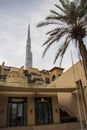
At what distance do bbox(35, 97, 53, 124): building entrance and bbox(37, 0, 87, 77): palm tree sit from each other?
7.23 metres

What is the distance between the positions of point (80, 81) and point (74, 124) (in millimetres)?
4844

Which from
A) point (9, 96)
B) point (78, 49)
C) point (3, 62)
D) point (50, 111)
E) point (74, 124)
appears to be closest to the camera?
point (78, 49)

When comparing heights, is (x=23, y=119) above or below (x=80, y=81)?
below

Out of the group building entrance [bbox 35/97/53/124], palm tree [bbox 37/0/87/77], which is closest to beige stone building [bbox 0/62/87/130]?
building entrance [bbox 35/97/53/124]

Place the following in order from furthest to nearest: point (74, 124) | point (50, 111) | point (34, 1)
Result: point (50, 111) < point (74, 124) < point (34, 1)

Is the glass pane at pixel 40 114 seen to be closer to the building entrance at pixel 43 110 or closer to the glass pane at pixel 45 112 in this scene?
the building entrance at pixel 43 110

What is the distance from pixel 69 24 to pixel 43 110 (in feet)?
35.2

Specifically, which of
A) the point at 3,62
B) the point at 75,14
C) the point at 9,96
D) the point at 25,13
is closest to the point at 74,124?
the point at 9,96

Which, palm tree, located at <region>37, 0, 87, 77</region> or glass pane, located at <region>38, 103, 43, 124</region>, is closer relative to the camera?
palm tree, located at <region>37, 0, 87, 77</region>

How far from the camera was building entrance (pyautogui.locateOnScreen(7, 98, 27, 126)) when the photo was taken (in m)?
17.2

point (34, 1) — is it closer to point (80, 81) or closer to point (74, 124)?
point (80, 81)

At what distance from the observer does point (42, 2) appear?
1241cm

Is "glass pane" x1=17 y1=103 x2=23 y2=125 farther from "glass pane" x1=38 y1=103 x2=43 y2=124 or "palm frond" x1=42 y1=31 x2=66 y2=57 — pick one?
"palm frond" x1=42 y1=31 x2=66 y2=57

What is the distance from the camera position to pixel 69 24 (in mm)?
13484
